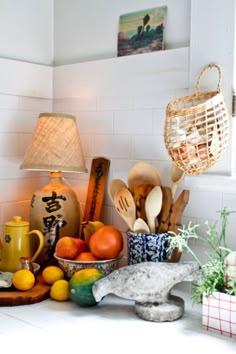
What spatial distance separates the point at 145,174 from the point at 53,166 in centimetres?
31

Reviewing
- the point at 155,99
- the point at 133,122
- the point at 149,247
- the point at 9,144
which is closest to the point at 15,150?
the point at 9,144

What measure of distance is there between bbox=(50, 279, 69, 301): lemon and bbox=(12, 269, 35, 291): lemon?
2.6 inches

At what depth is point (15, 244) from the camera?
1.60 meters

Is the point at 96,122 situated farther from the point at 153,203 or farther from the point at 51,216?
the point at 153,203

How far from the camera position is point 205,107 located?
4.24 feet

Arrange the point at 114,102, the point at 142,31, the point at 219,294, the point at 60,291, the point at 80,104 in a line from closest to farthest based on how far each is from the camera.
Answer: the point at 219,294 → the point at 60,291 → the point at 142,31 → the point at 114,102 → the point at 80,104

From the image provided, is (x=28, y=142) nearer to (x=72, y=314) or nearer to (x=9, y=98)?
(x=9, y=98)

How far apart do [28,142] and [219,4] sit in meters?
0.85

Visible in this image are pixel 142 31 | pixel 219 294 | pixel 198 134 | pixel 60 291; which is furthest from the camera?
pixel 142 31

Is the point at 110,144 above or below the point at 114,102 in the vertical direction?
below

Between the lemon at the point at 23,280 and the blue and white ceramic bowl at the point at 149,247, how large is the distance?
31 centimetres

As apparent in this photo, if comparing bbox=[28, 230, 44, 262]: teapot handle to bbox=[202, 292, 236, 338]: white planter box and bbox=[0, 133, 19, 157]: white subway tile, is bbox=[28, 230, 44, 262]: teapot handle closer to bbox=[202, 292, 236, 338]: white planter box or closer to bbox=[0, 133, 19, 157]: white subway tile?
bbox=[0, 133, 19, 157]: white subway tile

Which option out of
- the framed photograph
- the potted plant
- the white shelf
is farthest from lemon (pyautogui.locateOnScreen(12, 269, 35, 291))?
the framed photograph

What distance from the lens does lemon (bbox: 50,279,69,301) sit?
1.42m
